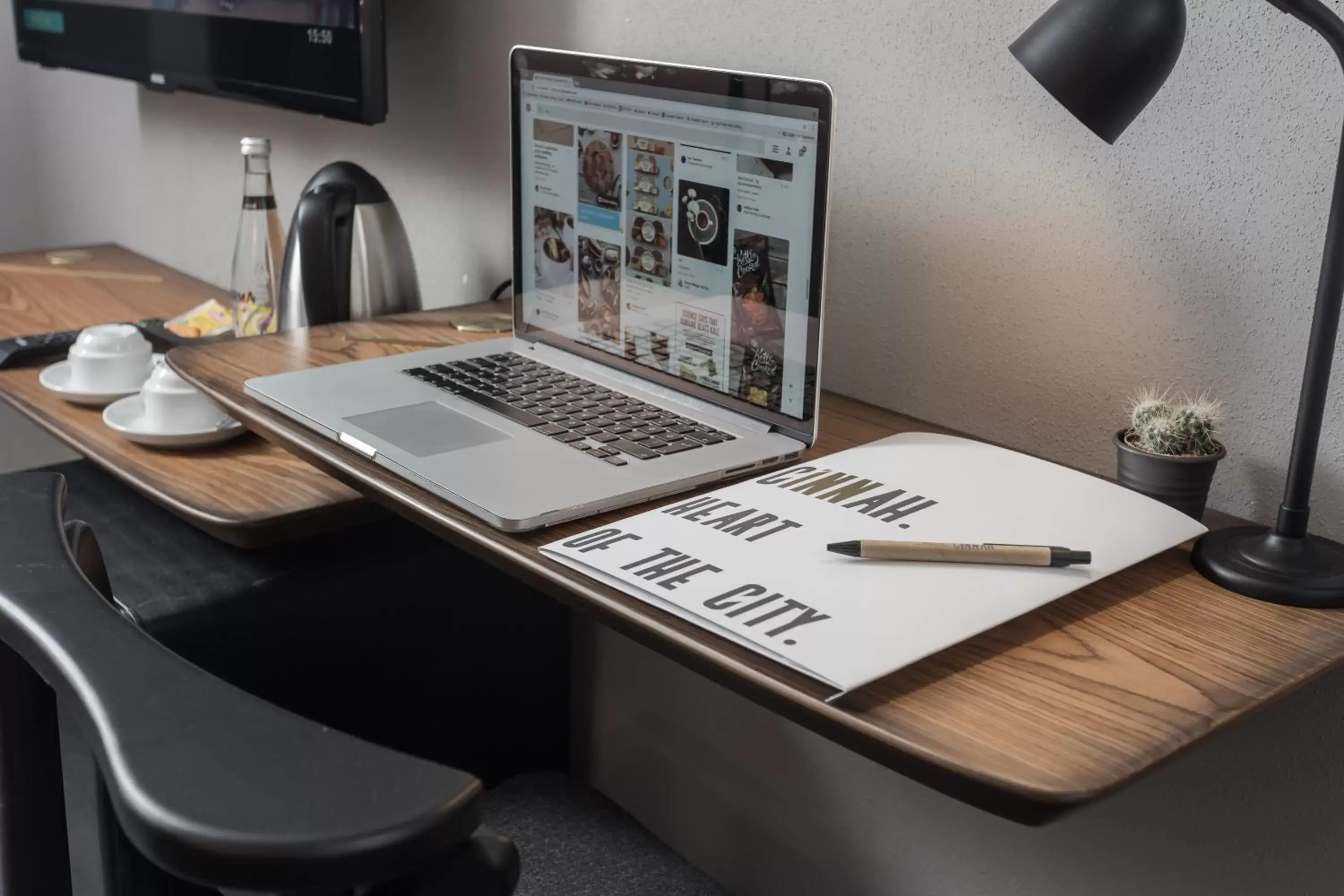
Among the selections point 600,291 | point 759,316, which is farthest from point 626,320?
point 759,316

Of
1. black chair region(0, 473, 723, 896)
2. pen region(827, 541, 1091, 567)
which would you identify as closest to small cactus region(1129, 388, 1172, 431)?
pen region(827, 541, 1091, 567)

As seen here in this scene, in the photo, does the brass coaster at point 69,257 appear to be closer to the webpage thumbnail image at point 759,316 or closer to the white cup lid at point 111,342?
the white cup lid at point 111,342

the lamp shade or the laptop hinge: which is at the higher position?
the lamp shade

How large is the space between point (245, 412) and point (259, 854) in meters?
0.75

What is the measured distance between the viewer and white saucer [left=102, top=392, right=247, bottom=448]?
1225mm

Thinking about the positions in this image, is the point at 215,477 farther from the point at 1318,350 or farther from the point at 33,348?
the point at 1318,350

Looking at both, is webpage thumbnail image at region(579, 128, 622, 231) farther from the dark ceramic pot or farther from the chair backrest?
the chair backrest

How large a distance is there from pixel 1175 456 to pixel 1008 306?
23 centimetres

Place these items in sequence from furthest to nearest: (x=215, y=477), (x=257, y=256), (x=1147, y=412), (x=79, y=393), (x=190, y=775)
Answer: (x=257, y=256) → (x=79, y=393) → (x=215, y=477) → (x=1147, y=412) → (x=190, y=775)

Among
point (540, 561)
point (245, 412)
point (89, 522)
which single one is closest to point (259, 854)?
point (540, 561)

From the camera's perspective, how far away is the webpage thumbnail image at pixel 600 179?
1.04 meters

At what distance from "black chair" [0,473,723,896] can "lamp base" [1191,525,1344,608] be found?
498mm

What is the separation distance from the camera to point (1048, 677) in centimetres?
63

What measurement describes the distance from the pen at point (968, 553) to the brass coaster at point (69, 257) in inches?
72.9
